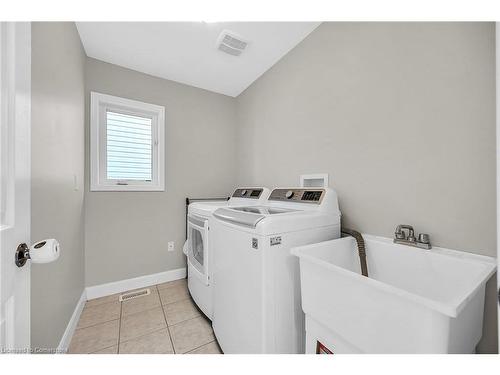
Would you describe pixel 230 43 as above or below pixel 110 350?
above

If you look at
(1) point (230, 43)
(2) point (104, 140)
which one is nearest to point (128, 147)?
(2) point (104, 140)

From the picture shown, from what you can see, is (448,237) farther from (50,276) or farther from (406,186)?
(50,276)

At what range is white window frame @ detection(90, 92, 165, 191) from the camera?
199cm

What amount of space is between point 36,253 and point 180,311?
1525mm

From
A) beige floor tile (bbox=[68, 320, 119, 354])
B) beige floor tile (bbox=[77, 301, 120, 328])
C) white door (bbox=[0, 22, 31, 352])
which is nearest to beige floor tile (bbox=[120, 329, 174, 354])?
beige floor tile (bbox=[68, 320, 119, 354])

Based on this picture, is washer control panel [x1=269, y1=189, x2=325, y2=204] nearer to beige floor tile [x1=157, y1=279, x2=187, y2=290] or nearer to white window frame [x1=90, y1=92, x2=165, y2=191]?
white window frame [x1=90, y1=92, x2=165, y2=191]

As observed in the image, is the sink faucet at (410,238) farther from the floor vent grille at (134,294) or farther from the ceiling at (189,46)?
the floor vent grille at (134,294)

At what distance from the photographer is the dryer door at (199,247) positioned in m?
1.55

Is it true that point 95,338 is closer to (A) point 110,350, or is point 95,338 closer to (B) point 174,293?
(A) point 110,350

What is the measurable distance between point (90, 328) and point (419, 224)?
2371 mm

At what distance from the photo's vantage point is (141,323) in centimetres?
160

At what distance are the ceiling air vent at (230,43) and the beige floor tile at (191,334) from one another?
7.89 ft

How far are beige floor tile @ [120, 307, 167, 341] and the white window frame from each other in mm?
1223

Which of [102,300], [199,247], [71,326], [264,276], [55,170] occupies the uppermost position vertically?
[55,170]
